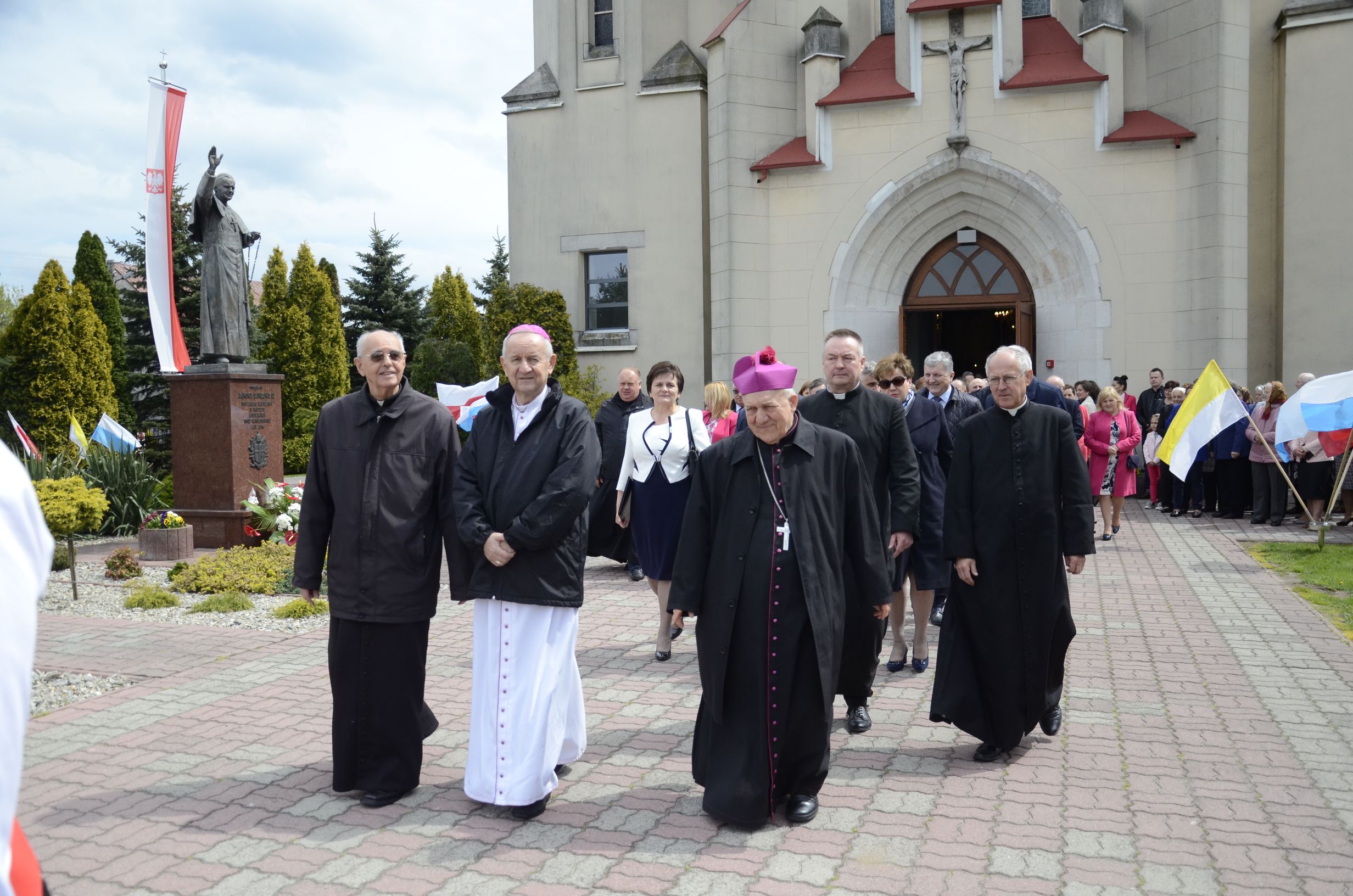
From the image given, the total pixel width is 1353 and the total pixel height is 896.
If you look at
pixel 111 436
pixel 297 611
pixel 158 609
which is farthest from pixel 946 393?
pixel 111 436

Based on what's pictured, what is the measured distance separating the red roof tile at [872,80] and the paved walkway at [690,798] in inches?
467

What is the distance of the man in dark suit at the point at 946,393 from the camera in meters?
7.64

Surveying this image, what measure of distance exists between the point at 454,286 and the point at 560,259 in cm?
1829

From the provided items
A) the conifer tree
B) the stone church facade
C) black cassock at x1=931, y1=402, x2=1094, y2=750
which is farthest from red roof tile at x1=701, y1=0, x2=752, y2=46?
the conifer tree

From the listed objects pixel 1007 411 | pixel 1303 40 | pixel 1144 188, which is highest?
pixel 1303 40

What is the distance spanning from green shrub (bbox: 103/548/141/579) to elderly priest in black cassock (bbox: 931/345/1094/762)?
8737 millimetres

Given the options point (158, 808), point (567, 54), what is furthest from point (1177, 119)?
point (158, 808)

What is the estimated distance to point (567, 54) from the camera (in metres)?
19.4

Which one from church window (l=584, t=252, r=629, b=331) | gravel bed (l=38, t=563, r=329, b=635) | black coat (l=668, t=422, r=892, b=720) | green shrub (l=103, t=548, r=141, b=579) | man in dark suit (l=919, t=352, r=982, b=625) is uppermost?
church window (l=584, t=252, r=629, b=331)

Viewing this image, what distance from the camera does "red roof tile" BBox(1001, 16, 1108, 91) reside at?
1605 centimetres

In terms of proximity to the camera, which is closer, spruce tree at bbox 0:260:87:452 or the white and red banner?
the white and red banner

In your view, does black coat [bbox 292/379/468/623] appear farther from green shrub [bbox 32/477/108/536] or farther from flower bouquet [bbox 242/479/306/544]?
flower bouquet [bbox 242/479/306/544]

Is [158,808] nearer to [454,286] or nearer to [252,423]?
[252,423]

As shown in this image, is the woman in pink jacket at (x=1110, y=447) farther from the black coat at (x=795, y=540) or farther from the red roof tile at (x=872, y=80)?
the black coat at (x=795, y=540)
